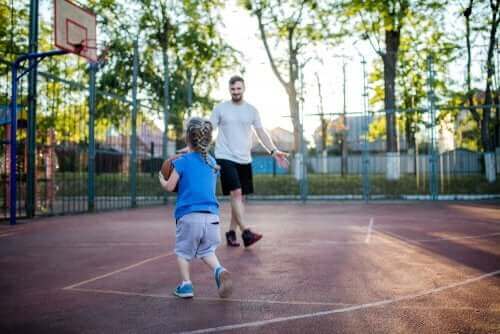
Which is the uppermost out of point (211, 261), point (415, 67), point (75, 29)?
point (415, 67)

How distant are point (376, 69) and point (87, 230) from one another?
15.9m

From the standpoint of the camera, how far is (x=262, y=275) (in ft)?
12.4

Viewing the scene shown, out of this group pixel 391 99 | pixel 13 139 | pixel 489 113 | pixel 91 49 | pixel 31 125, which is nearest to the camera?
pixel 13 139

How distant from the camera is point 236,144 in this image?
5375 millimetres

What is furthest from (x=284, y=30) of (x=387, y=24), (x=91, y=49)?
(x=91, y=49)

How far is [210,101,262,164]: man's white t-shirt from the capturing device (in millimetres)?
5332

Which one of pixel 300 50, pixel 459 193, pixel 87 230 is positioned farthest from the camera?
pixel 300 50

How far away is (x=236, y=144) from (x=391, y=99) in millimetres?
12858

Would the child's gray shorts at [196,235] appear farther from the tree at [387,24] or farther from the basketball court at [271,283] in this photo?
the tree at [387,24]

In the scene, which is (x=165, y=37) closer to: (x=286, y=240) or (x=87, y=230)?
(x=87, y=230)

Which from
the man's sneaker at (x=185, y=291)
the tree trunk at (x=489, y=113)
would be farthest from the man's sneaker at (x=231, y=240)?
the tree trunk at (x=489, y=113)

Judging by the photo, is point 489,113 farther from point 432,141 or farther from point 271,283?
point 271,283

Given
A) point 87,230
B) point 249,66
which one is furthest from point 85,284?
point 249,66

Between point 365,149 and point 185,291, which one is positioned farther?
point 365,149
